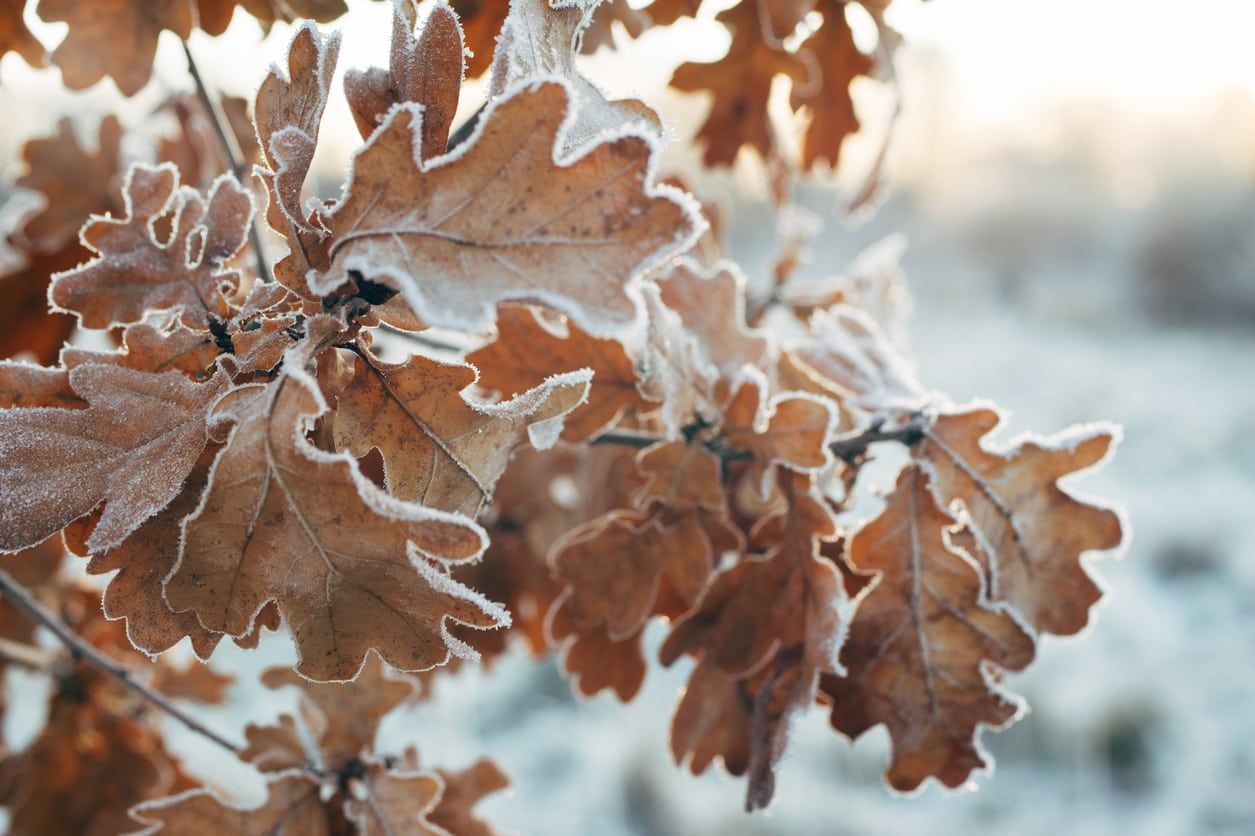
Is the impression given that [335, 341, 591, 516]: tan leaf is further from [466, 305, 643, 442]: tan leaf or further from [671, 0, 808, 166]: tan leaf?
[671, 0, 808, 166]: tan leaf

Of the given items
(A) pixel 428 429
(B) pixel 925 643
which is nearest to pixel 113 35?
(A) pixel 428 429

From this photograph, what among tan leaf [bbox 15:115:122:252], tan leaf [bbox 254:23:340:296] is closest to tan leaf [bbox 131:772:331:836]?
tan leaf [bbox 254:23:340:296]

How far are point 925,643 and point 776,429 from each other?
229 mm

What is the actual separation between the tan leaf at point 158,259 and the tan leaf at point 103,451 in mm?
124

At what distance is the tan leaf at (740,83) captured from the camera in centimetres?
118

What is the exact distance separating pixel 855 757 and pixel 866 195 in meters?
4.63

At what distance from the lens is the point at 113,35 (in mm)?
887

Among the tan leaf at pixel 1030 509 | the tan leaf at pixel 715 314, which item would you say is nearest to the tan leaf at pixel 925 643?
the tan leaf at pixel 1030 509

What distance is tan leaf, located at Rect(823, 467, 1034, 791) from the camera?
849 mm

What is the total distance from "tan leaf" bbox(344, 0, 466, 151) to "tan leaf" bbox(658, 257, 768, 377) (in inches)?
18.0

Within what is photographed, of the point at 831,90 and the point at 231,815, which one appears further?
the point at 831,90

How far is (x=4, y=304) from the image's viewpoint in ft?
3.86

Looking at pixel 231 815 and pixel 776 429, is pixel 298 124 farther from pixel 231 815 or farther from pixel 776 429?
pixel 231 815

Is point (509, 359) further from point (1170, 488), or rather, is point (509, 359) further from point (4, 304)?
point (1170, 488)
